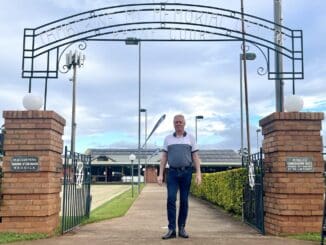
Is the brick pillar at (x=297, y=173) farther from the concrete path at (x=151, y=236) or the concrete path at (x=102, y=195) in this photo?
the concrete path at (x=102, y=195)

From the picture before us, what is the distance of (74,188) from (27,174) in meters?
1.19

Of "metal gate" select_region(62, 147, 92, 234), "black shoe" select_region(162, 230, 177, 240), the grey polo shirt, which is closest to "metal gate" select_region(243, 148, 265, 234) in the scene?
the grey polo shirt

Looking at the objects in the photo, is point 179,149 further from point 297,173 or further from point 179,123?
point 297,173

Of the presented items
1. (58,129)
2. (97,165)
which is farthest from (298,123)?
(97,165)

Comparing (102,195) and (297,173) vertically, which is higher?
(297,173)

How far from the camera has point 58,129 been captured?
7469 mm

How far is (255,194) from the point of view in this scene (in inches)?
332

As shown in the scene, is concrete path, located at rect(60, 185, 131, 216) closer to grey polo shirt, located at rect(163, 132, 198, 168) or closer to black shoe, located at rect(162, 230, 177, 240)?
black shoe, located at rect(162, 230, 177, 240)

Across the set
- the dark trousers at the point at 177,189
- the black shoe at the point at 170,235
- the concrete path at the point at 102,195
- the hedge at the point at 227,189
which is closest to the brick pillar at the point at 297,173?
the dark trousers at the point at 177,189

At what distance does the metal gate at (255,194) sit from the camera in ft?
25.7

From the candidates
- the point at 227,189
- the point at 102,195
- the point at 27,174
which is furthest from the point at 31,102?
the point at 102,195

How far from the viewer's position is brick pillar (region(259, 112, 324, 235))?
713 cm

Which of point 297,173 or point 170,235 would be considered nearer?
point 170,235

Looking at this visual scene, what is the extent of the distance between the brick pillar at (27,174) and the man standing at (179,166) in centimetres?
166
